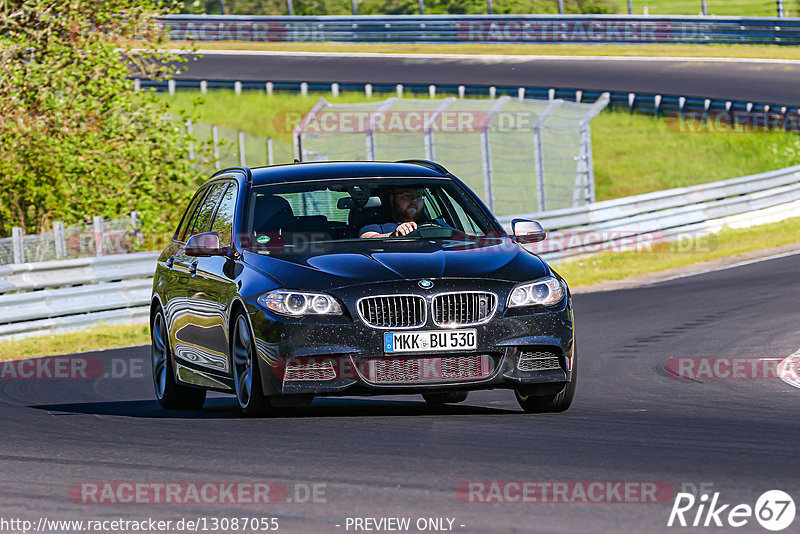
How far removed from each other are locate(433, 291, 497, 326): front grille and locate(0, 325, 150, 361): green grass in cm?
918

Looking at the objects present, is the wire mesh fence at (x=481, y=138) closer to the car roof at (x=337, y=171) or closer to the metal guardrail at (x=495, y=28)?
the car roof at (x=337, y=171)

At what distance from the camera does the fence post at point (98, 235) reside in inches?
778

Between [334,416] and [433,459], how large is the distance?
2.09 m

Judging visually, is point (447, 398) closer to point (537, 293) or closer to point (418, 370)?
point (537, 293)

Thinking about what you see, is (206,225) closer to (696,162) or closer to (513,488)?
→ (513,488)

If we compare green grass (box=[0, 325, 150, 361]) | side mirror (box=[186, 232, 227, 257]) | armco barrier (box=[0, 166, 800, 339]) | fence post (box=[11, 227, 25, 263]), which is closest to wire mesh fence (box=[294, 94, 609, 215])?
armco barrier (box=[0, 166, 800, 339])

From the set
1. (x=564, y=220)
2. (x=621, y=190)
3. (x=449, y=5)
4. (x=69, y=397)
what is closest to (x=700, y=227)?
(x=564, y=220)

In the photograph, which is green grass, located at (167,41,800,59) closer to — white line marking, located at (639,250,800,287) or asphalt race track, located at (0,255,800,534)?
white line marking, located at (639,250,800,287)

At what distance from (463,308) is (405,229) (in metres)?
1.27

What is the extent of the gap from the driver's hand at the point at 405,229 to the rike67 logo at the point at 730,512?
13.1 feet

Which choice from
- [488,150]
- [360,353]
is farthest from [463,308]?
[488,150]

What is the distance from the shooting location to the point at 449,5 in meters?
57.0

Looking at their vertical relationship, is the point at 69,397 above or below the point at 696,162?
above

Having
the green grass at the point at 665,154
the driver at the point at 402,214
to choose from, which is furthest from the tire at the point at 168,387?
the green grass at the point at 665,154
